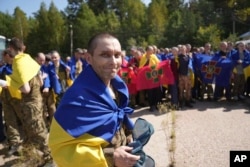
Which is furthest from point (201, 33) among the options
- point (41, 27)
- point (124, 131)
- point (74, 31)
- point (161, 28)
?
point (124, 131)

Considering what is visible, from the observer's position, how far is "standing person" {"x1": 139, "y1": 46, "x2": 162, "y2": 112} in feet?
30.3

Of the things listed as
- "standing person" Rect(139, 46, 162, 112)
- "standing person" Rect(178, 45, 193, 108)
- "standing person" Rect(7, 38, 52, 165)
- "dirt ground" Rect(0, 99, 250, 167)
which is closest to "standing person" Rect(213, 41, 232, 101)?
"dirt ground" Rect(0, 99, 250, 167)

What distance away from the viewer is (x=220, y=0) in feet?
150

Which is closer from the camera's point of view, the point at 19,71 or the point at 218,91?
the point at 19,71

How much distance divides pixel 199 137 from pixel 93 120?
4.84 m

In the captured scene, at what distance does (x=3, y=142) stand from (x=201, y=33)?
28.6 metres

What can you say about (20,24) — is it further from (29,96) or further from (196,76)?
(29,96)

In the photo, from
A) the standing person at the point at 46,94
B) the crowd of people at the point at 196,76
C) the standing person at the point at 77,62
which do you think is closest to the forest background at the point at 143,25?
the crowd of people at the point at 196,76

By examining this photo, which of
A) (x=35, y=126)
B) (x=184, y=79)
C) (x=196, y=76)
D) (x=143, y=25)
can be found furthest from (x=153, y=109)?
(x=143, y=25)

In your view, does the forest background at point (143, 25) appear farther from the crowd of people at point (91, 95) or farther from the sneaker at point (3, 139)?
the sneaker at point (3, 139)

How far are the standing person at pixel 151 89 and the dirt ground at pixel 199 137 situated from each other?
44 cm

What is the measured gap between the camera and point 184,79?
909 centimetres

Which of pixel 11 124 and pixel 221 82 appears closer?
pixel 11 124

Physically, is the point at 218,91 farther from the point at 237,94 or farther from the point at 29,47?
the point at 29,47
